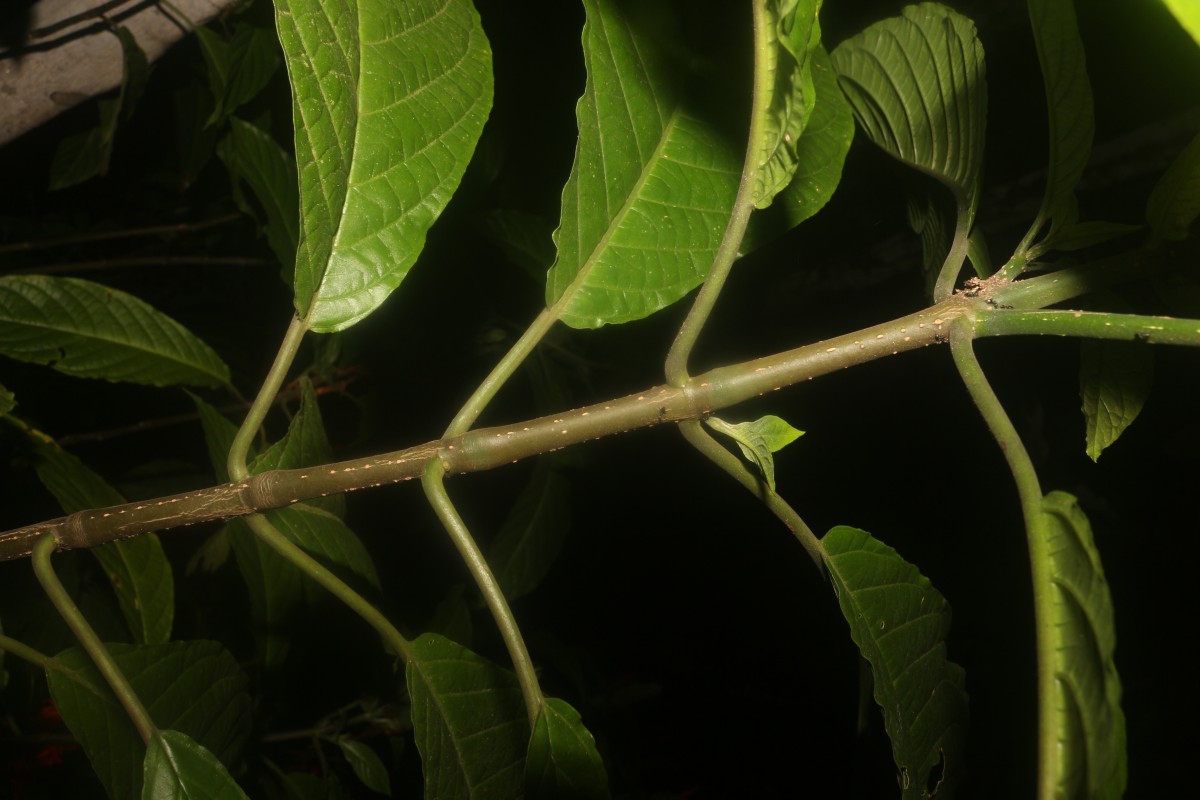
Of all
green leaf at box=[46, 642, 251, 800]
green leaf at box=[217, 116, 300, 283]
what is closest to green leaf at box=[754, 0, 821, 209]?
green leaf at box=[46, 642, 251, 800]

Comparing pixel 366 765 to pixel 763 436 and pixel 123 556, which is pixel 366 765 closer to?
pixel 123 556

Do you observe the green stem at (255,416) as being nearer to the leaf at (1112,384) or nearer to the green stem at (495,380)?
the green stem at (495,380)

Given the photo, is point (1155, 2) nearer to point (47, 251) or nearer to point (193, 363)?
point (193, 363)

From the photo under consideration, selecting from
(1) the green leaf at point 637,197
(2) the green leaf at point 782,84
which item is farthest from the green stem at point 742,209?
(1) the green leaf at point 637,197

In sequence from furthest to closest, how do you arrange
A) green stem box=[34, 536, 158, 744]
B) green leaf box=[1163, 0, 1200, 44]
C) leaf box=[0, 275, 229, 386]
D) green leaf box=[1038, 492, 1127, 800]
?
leaf box=[0, 275, 229, 386], green stem box=[34, 536, 158, 744], green leaf box=[1038, 492, 1127, 800], green leaf box=[1163, 0, 1200, 44]

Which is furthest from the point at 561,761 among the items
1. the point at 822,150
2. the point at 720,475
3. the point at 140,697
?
the point at 720,475

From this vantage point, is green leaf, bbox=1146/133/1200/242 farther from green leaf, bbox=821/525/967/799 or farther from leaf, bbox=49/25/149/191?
leaf, bbox=49/25/149/191
